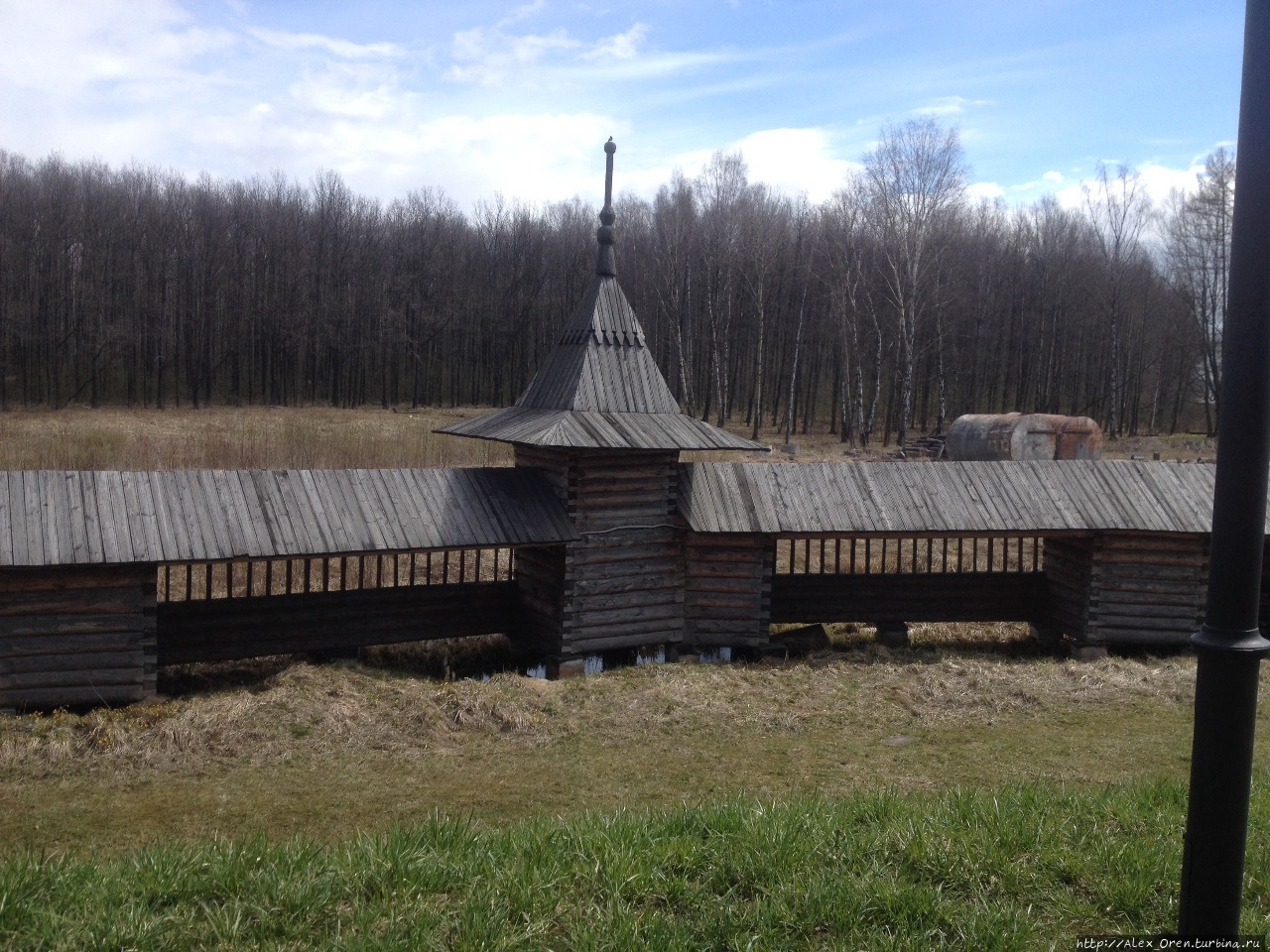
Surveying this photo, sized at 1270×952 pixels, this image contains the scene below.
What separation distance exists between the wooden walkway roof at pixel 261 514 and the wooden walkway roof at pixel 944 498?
2.59 metres

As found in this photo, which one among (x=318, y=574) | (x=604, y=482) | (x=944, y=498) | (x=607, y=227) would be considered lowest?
(x=318, y=574)

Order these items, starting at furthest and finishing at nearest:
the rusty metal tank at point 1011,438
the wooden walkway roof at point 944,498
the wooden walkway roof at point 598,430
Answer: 1. the rusty metal tank at point 1011,438
2. the wooden walkway roof at point 944,498
3. the wooden walkway roof at point 598,430

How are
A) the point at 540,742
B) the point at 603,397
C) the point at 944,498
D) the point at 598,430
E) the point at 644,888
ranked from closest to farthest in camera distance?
1. the point at 644,888
2. the point at 540,742
3. the point at 598,430
4. the point at 603,397
5. the point at 944,498

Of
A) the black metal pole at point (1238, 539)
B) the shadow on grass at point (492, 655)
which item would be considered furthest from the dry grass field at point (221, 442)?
the black metal pole at point (1238, 539)

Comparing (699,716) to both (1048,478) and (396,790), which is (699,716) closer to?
(396,790)

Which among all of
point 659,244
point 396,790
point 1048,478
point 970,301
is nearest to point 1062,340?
point 970,301

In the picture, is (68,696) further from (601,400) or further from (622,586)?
(601,400)

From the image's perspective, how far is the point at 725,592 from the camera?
1474 centimetres

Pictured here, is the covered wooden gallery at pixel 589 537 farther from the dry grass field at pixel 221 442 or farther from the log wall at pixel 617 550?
the dry grass field at pixel 221 442

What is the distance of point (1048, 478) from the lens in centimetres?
1560

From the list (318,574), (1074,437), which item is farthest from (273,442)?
(1074,437)

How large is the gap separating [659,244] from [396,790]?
41.6 metres

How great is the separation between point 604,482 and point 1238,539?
11048 mm

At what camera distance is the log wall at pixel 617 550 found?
1381cm
